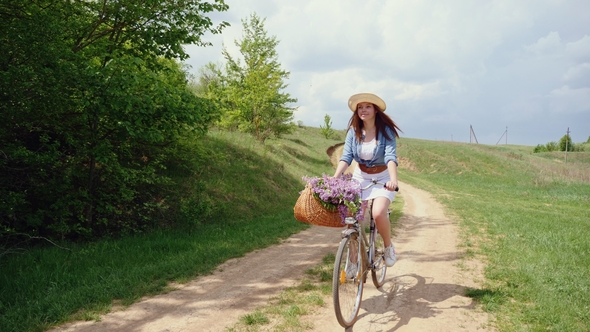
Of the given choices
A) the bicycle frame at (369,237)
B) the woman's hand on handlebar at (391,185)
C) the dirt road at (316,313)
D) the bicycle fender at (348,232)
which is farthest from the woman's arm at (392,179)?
the dirt road at (316,313)

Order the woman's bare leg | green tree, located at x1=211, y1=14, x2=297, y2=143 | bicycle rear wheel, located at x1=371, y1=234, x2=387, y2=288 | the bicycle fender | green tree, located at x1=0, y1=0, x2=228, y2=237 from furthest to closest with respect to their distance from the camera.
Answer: green tree, located at x1=211, y1=14, x2=297, y2=143 → green tree, located at x1=0, y1=0, x2=228, y2=237 → bicycle rear wheel, located at x1=371, y1=234, x2=387, y2=288 → the woman's bare leg → the bicycle fender

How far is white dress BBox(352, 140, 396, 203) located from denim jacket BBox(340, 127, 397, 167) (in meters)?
0.07

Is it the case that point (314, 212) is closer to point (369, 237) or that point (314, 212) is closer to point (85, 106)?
point (369, 237)

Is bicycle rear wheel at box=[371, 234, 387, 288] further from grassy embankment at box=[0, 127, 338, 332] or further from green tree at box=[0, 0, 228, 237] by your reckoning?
green tree at box=[0, 0, 228, 237]

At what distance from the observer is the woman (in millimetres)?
5113

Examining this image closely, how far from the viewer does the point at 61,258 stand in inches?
298

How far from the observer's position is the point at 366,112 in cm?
522

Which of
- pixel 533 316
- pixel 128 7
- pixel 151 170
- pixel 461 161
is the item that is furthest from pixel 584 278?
pixel 461 161

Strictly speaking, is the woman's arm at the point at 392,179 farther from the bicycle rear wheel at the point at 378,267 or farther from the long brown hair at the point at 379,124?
the bicycle rear wheel at the point at 378,267

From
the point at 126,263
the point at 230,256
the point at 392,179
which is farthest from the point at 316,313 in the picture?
the point at 126,263

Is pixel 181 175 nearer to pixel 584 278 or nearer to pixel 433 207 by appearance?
pixel 433 207

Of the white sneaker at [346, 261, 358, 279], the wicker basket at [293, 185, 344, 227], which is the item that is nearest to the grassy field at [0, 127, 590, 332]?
the white sneaker at [346, 261, 358, 279]

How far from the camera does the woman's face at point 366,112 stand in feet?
17.1

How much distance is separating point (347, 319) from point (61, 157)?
8057 millimetres
